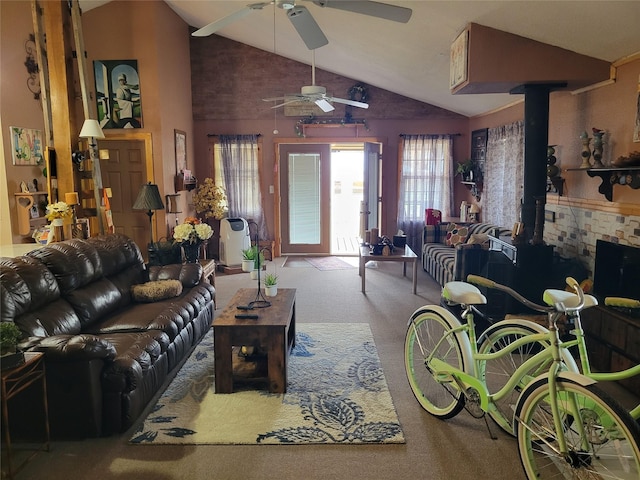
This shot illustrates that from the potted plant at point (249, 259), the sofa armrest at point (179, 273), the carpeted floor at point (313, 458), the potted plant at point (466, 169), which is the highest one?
the potted plant at point (466, 169)

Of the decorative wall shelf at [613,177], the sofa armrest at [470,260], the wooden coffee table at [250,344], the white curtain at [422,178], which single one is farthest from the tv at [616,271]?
the white curtain at [422,178]

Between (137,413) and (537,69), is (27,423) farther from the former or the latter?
(537,69)

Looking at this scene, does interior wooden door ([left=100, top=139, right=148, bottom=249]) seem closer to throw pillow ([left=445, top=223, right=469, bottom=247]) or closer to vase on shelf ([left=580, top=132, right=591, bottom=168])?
throw pillow ([left=445, top=223, right=469, bottom=247])

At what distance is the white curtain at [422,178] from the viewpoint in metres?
8.14

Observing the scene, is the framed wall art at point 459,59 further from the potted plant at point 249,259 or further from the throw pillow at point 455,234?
the throw pillow at point 455,234

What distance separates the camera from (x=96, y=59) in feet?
21.0

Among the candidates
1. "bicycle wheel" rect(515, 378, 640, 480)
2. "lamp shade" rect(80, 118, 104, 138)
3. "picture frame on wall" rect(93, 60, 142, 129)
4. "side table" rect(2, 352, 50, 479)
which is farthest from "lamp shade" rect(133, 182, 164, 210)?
"bicycle wheel" rect(515, 378, 640, 480)

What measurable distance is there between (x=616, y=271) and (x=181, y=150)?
5.88 m

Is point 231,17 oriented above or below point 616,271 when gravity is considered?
above

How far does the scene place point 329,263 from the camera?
26.2ft

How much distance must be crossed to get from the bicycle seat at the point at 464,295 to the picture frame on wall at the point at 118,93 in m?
5.19

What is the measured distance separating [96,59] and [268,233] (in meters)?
3.70

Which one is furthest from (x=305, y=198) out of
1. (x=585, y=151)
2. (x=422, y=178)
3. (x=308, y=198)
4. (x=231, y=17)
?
(x=231, y=17)

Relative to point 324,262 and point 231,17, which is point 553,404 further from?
point 324,262
